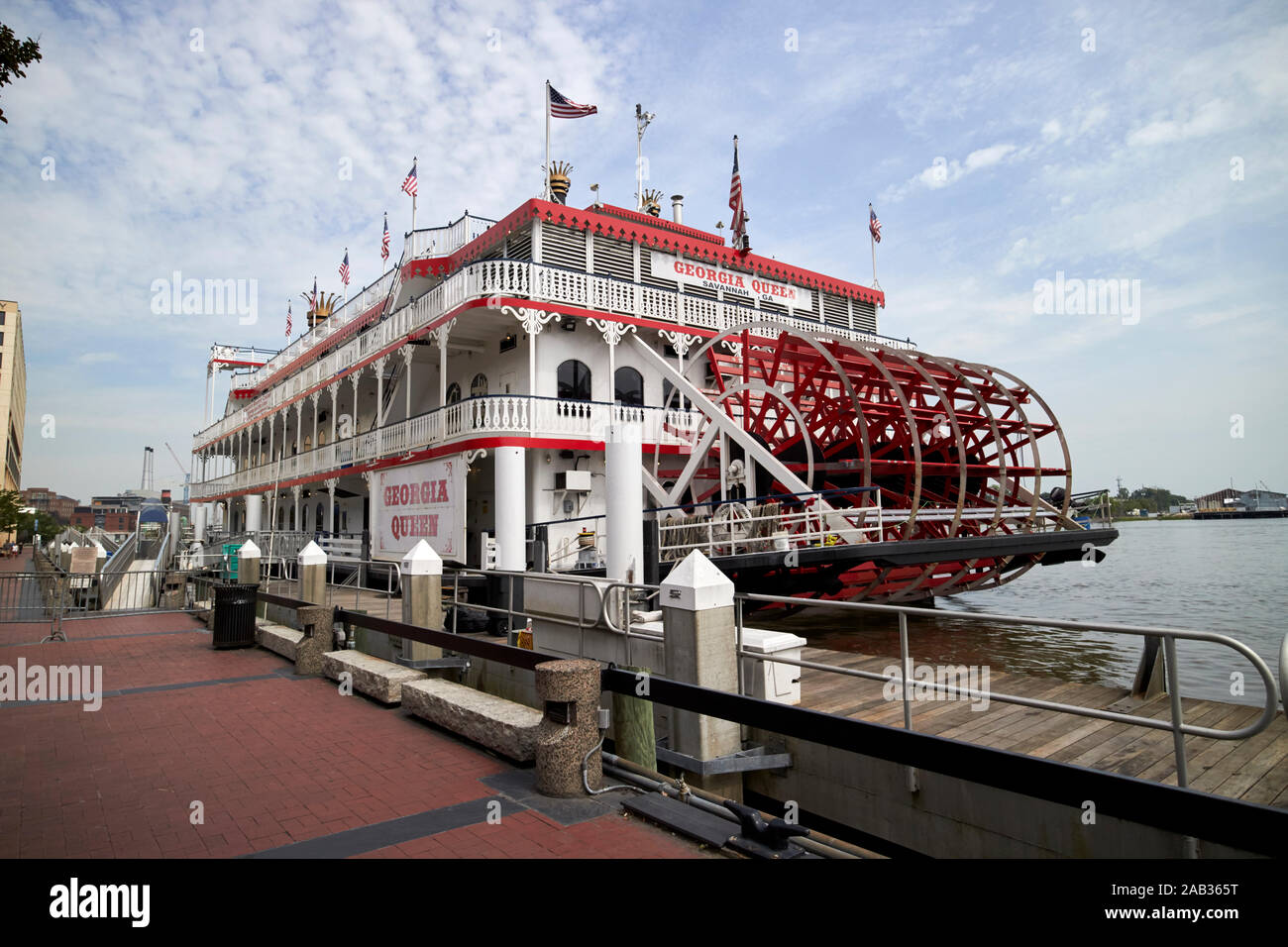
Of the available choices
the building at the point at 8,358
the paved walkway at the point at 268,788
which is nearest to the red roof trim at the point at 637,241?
the paved walkway at the point at 268,788

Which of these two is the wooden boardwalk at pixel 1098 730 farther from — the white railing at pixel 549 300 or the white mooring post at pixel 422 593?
the white railing at pixel 549 300

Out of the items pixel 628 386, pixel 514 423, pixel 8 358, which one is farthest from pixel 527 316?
pixel 8 358

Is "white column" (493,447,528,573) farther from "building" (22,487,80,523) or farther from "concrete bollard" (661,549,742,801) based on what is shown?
"building" (22,487,80,523)

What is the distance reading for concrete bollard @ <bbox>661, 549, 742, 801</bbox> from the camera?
16.3 ft

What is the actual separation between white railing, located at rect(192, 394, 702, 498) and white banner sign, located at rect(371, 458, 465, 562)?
1.73 feet

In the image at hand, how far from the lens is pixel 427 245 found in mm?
18062

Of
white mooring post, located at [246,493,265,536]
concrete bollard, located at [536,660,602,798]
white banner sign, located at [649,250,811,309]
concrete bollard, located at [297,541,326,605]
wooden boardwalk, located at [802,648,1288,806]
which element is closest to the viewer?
concrete bollard, located at [536,660,602,798]

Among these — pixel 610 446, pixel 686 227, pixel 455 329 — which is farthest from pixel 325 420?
pixel 610 446

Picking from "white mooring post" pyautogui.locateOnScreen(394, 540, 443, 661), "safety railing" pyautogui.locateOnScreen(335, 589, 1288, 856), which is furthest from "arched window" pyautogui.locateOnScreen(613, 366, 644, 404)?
"safety railing" pyautogui.locateOnScreen(335, 589, 1288, 856)

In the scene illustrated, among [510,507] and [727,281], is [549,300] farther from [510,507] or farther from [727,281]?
[727,281]

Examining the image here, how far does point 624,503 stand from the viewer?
7.34m

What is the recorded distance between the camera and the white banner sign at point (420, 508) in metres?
13.3

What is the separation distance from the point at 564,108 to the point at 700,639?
47.9 feet
